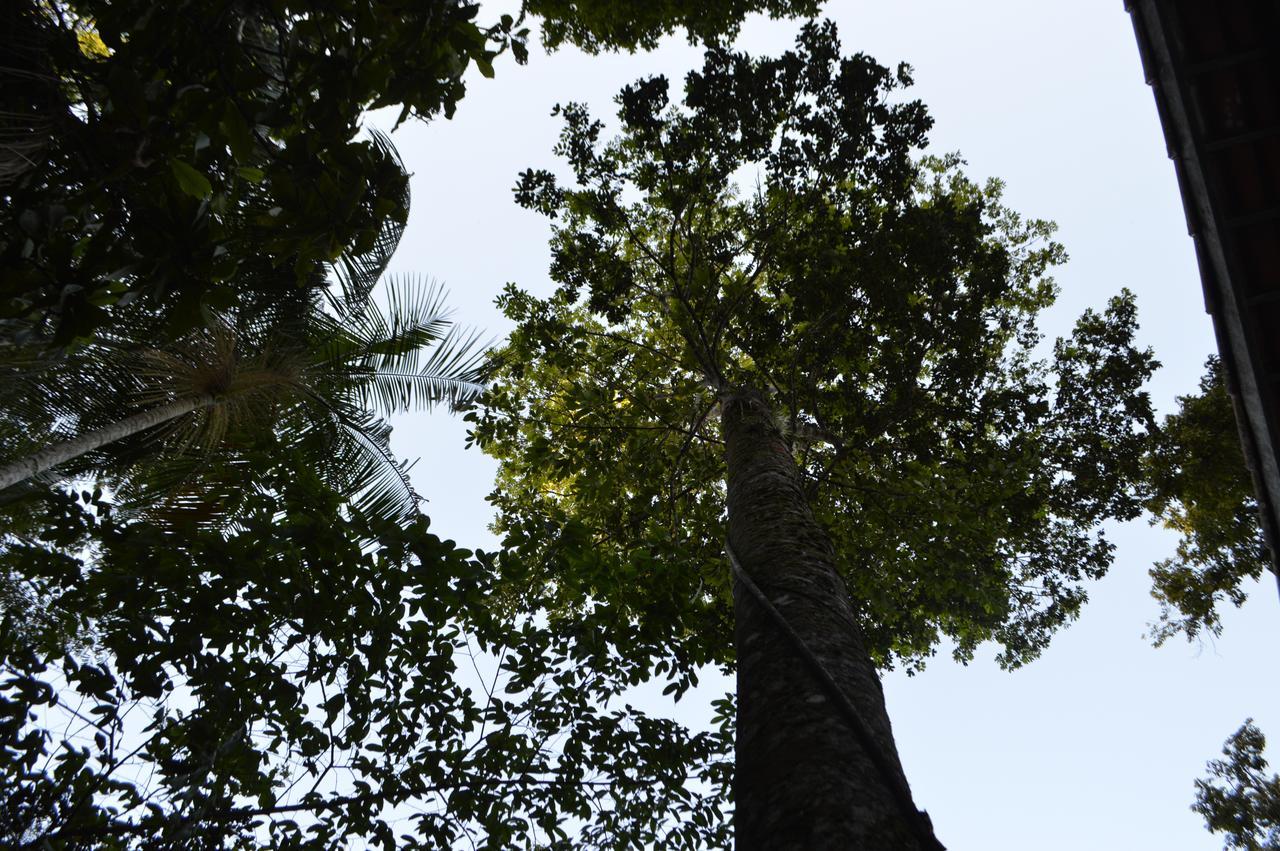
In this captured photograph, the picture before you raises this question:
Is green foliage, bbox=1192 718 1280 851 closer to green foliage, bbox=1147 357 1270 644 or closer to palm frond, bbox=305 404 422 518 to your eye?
green foliage, bbox=1147 357 1270 644

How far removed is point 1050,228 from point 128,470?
1282cm

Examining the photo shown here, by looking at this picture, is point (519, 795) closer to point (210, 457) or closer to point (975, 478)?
point (210, 457)

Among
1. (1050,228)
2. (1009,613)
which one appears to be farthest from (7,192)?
(1050,228)

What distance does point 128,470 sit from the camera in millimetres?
8008

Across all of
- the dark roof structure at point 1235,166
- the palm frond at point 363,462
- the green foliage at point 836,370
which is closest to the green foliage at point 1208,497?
the green foliage at point 836,370

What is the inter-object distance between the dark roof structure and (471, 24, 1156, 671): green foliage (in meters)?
3.75

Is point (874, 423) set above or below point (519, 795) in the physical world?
above

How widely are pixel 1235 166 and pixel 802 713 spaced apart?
3.08 m

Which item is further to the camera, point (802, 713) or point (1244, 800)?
point (1244, 800)

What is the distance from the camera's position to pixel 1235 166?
3.22 metres

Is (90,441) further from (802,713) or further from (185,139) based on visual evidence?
(802,713)

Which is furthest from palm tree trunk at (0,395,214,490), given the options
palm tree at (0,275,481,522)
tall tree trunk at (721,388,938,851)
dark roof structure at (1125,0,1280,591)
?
dark roof structure at (1125,0,1280,591)

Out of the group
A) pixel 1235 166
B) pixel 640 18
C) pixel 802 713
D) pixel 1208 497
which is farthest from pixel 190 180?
pixel 1208 497

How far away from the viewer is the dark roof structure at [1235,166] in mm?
3064
